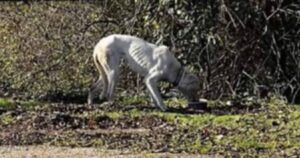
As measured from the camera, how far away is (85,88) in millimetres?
14141

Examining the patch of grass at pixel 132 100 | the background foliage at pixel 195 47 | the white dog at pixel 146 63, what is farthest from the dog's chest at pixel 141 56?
the background foliage at pixel 195 47

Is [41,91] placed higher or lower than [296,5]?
lower

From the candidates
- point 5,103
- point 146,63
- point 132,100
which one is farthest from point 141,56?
point 5,103

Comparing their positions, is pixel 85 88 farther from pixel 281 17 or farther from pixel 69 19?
pixel 281 17

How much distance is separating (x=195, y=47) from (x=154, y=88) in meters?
1.99

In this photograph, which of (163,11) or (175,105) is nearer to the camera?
(175,105)

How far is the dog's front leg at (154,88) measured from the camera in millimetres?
11883

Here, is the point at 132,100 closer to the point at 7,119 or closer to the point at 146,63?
the point at 146,63

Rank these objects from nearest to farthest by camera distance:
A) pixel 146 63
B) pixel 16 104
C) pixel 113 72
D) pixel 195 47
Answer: pixel 146 63 < pixel 113 72 < pixel 16 104 < pixel 195 47

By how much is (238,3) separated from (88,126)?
12.0 feet

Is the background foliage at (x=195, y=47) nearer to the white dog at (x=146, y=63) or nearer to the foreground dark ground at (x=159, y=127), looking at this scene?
the foreground dark ground at (x=159, y=127)

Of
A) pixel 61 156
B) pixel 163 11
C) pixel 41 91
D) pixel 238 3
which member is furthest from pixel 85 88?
pixel 61 156

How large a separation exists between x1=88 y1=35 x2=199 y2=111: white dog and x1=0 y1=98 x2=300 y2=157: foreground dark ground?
32 centimetres

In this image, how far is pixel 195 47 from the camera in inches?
543
